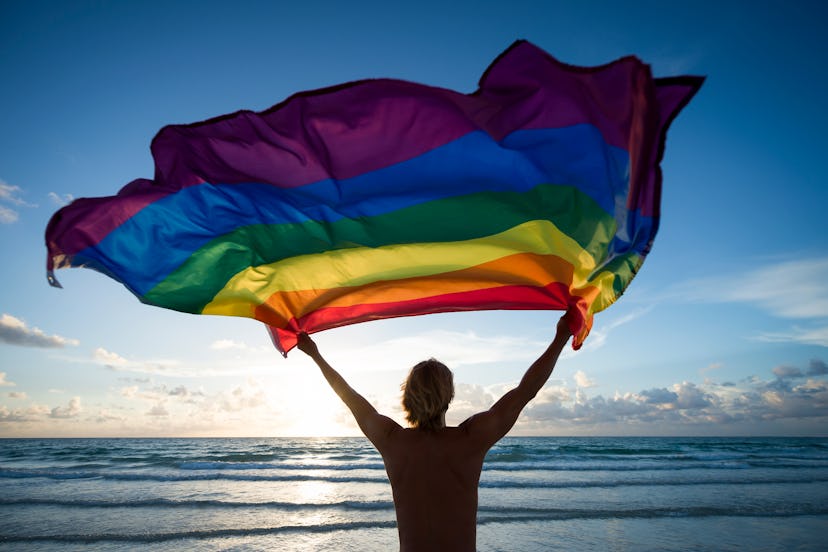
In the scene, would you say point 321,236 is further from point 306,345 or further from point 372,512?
point 372,512

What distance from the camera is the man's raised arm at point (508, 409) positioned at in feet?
6.43

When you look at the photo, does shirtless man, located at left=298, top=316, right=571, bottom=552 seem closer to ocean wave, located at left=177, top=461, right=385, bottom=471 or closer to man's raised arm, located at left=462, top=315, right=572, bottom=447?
man's raised arm, located at left=462, top=315, right=572, bottom=447

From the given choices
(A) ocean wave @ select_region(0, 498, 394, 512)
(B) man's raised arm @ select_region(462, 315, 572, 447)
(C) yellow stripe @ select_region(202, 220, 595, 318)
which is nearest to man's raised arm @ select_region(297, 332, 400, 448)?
(B) man's raised arm @ select_region(462, 315, 572, 447)

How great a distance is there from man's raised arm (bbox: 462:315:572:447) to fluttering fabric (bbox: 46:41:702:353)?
2.07 ft

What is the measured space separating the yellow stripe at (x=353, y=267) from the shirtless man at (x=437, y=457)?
1.29 m

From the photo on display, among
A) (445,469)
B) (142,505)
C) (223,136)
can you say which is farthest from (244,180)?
(142,505)

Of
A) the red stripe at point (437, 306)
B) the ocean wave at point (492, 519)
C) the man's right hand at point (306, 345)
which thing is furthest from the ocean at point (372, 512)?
the man's right hand at point (306, 345)

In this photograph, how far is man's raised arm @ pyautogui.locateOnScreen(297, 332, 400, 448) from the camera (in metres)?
2.09

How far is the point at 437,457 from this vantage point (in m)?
1.95

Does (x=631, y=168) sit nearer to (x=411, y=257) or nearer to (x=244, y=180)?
(x=411, y=257)

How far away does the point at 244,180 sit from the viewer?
3.04 metres

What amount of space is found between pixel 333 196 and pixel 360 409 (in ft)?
4.52

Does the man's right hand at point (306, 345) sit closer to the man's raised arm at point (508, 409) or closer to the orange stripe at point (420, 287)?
the orange stripe at point (420, 287)

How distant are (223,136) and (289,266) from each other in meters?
0.86
